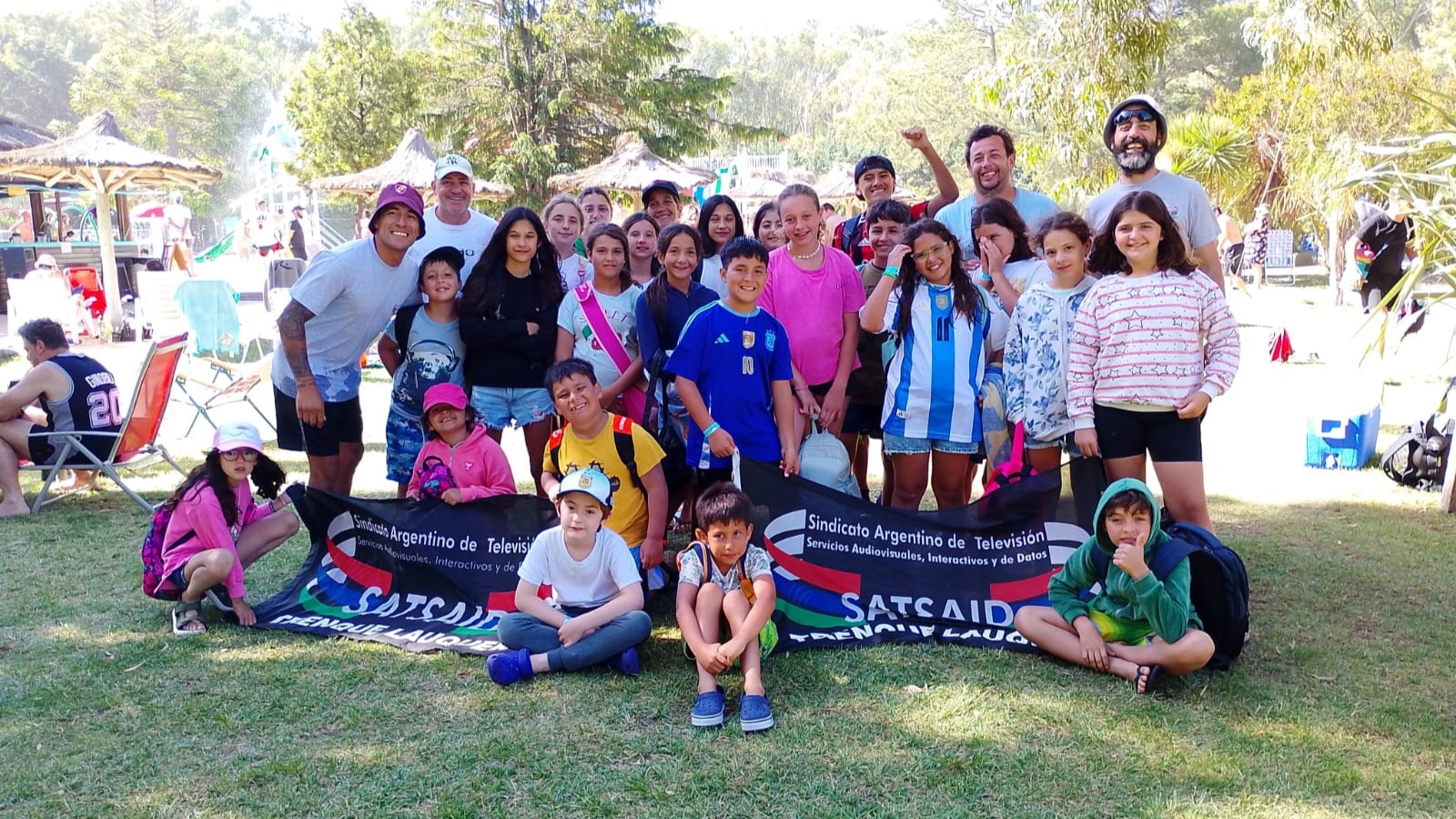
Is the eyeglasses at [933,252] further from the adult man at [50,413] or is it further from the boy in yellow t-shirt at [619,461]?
the adult man at [50,413]

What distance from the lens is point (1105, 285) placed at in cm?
415

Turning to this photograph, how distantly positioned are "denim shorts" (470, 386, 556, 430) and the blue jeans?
123 cm

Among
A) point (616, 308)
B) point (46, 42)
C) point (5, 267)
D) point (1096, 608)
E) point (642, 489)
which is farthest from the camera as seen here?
point (46, 42)

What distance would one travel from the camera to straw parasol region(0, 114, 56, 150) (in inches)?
903

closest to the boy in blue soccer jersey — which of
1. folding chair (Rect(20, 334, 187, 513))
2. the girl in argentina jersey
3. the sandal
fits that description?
the girl in argentina jersey

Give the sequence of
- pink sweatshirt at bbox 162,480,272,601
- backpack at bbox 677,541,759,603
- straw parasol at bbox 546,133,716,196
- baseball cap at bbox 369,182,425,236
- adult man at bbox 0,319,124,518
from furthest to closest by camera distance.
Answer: straw parasol at bbox 546,133,716,196 < adult man at bbox 0,319,124,518 < baseball cap at bbox 369,182,425,236 < pink sweatshirt at bbox 162,480,272,601 < backpack at bbox 677,541,759,603

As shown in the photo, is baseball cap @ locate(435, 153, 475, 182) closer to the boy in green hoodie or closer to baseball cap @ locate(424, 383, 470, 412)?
baseball cap @ locate(424, 383, 470, 412)

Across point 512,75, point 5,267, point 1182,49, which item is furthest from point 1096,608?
point 1182,49

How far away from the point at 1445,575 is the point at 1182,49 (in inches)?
2181

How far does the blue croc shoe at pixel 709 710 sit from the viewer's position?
3.50m

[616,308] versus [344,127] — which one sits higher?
[344,127]

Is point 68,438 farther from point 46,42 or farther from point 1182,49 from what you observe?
point 46,42

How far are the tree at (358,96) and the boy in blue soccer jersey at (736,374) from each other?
25596mm

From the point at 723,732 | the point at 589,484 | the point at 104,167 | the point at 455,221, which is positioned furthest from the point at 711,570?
the point at 104,167
